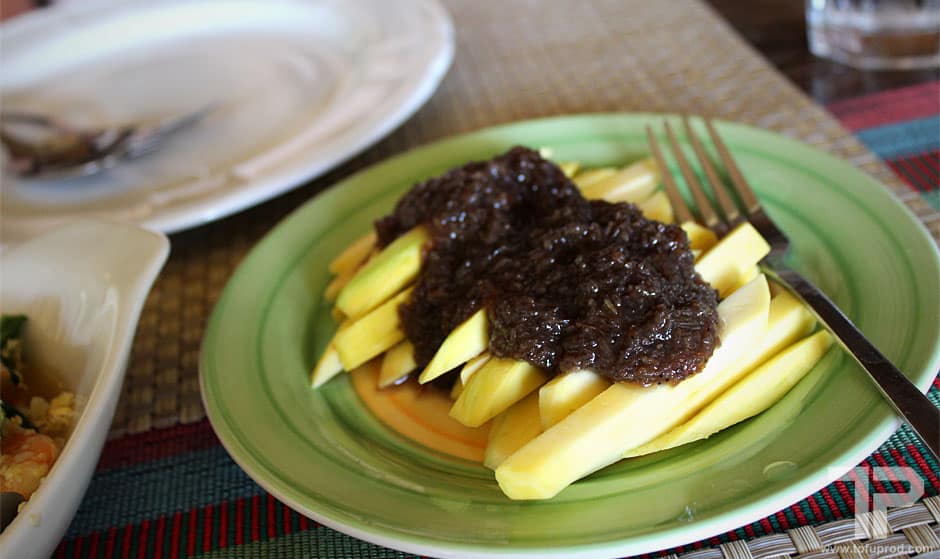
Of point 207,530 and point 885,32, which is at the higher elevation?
point 885,32

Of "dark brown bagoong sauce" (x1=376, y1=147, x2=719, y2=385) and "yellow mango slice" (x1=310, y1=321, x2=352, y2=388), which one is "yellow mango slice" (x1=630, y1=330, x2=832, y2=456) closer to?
"dark brown bagoong sauce" (x1=376, y1=147, x2=719, y2=385)

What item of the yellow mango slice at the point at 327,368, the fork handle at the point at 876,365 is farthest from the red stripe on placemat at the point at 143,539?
the fork handle at the point at 876,365

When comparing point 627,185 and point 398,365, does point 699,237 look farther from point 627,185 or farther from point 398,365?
point 398,365

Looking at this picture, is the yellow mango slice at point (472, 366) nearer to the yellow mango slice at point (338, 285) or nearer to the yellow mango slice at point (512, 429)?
the yellow mango slice at point (512, 429)


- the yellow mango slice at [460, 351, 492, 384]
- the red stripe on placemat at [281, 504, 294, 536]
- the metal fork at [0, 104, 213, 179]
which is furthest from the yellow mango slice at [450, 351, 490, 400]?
the metal fork at [0, 104, 213, 179]

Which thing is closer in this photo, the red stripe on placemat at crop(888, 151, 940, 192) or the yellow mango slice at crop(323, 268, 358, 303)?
the yellow mango slice at crop(323, 268, 358, 303)

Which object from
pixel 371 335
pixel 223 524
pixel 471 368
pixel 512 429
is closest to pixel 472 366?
pixel 471 368
